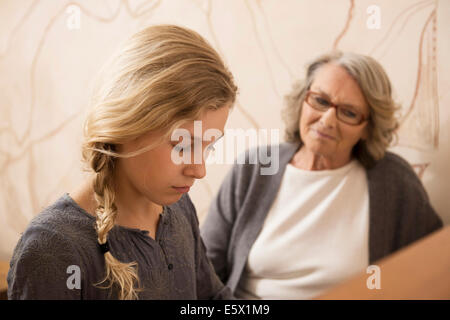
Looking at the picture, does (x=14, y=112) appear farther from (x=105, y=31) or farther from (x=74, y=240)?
(x=74, y=240)

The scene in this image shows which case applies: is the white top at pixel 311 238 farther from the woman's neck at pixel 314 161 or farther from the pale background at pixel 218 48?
the pale background at pixel 218 48

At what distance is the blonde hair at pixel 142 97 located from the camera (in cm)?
50

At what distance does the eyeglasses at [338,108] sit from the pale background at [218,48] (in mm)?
79

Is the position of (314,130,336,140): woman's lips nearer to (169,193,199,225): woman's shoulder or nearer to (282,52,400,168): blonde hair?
(282,52,400,168): blonde hair

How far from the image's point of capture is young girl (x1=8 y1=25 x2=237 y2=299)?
0.49 m

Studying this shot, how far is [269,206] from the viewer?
3.42 feet

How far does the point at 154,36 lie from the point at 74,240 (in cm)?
29

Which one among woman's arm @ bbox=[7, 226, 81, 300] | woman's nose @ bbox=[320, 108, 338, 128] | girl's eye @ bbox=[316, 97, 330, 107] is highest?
girl's eye @ bbox=[316, 97, 330, 107]

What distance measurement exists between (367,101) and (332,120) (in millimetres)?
97

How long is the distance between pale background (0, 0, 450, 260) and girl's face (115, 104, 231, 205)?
0.40m

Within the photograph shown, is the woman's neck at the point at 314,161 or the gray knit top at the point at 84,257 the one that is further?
the woman's neck at the point at 314,161

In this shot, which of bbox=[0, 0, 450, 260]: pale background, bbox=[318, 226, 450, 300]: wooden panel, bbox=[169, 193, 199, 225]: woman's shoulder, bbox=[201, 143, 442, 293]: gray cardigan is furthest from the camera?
bbox=[201, 143, 442, 293]: gray cardigan

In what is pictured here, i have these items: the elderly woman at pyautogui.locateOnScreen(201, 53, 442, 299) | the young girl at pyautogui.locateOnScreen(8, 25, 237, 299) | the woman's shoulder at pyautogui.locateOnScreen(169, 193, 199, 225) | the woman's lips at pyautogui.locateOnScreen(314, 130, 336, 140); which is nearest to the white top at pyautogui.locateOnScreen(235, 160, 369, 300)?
the elderly woman at pyautogui.locateOnScreen(201, 53, 442, 299)

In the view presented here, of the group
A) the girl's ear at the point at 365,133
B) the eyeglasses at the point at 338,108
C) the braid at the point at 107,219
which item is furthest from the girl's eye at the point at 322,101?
the braid at the point at 107,219
